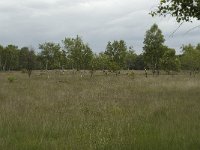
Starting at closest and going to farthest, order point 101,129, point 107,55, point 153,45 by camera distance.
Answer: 1. point 101,129
2. point 153,45
3. point 107,55

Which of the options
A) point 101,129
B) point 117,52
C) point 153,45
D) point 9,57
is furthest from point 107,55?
point 101,129

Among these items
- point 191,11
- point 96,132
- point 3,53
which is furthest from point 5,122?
point 3,53

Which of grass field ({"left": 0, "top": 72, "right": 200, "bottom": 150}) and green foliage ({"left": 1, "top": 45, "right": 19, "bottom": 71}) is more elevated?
green foliage ({"left": 1, "top": 45, "right": 19, "bottom": 71})

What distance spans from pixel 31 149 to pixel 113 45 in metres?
69.7

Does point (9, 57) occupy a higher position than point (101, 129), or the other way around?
point (9, 57)

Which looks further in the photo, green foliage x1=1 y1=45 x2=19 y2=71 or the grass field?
green foliage x1=1 y1=45 x2=19 y2=71

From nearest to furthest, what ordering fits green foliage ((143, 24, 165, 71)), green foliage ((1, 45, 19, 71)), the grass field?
the grass field
green foliage ((143, 24, 165, 71))
green foliage ((1, 45, 19, 71))

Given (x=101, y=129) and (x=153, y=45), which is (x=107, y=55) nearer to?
(x=153, y=45)

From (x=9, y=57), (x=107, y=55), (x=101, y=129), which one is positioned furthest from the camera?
(x=9, y=57)

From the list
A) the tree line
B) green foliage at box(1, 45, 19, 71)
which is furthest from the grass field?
green foliage at box(1, 45, 19, 71)

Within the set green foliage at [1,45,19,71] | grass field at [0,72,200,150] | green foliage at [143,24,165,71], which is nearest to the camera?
grass field at [0,72,200,150]

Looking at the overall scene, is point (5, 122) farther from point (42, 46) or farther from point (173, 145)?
point (42, 46)

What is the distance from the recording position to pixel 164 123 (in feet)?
34.1

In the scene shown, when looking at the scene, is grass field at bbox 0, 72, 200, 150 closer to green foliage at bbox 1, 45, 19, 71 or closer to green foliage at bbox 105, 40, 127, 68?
green foliage at bbox 105, 40, 127, 68
